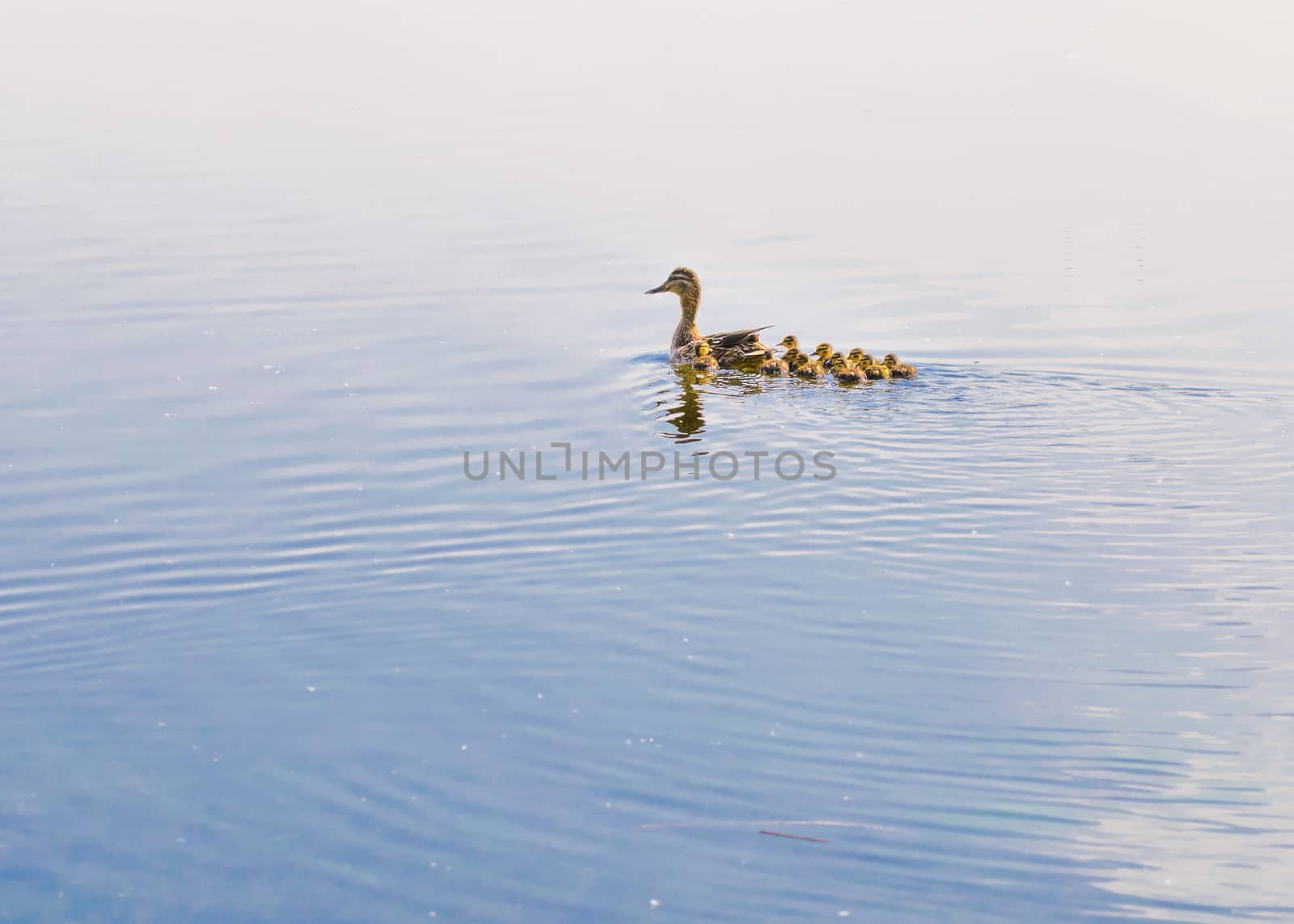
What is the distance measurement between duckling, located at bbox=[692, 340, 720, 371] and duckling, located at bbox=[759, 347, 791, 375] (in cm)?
48

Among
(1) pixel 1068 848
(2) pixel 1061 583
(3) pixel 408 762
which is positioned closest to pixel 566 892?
(3) pixel 408 762

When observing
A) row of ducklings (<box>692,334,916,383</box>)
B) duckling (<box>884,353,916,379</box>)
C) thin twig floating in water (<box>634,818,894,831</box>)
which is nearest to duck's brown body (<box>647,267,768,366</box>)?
row of ducklings (<box>692,334,916,383</box>)

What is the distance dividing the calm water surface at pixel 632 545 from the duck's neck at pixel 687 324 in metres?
0.58

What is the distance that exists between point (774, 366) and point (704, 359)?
736mm

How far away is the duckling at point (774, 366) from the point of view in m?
12.7

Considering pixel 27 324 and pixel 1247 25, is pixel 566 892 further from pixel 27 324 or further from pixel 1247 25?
pixel 1247 25

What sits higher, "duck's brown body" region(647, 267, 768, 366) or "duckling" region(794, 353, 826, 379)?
"duck's brown body" region(647, 267, 768, 366)

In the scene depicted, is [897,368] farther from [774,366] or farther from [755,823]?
[755,823]

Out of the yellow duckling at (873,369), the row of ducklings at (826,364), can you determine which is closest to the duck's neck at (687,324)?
the row of ducklings at (826,364)

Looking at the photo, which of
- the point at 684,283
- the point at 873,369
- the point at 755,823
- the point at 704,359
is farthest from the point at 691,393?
the point at 755,823

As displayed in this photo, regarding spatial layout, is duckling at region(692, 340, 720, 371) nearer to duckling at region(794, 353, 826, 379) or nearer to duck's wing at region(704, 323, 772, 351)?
duck's wing at region(704, 323, 772, 351)

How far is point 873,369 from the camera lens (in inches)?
476

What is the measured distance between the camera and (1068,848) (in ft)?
19.4

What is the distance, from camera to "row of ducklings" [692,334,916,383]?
39.8 feet
